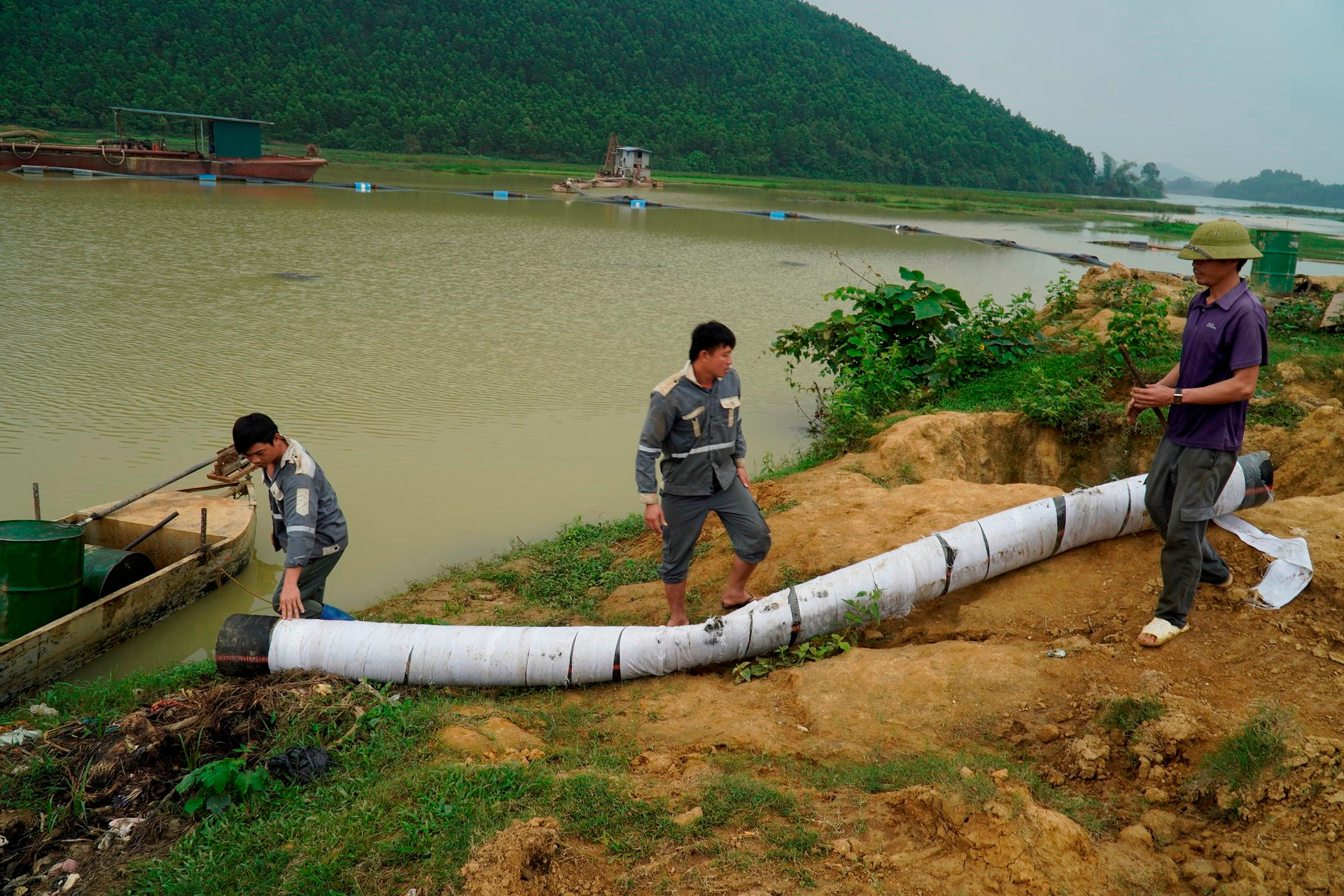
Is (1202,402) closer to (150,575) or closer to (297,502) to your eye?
(297,502)

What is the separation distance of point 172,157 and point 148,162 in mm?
989

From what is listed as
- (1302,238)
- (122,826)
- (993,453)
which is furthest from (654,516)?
(1302,238)

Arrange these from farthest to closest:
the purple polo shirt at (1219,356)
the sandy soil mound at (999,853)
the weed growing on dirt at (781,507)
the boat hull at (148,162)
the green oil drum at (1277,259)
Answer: the boat hull at (148,162) → the green oil drum at (1277,259) → the weed growing on dirt at (781,507) → the purple polo shirt at (1219,356) → the sandy soil mound at (999,853)

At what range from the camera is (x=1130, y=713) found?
3.26 meters

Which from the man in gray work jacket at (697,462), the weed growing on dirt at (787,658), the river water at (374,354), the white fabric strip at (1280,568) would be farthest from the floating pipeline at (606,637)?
the river water at (374,354)

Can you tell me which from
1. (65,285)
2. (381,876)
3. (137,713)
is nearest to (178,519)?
(137,713)

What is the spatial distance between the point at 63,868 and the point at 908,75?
99347 mm

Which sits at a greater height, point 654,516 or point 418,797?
point 654,516

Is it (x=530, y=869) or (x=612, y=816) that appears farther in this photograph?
(x=612, y=816)

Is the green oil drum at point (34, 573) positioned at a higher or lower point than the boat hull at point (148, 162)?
lower

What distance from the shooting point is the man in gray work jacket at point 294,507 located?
4.07m

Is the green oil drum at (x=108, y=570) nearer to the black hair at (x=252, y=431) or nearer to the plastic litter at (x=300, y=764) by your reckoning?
the black hair at (x=252, y=431)

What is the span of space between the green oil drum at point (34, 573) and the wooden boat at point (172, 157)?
29197 millimetres

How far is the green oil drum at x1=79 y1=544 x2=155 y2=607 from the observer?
17.4ft
